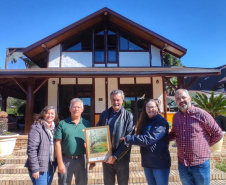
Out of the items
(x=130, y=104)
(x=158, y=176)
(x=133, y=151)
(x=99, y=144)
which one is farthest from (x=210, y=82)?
(x=99, y=144)

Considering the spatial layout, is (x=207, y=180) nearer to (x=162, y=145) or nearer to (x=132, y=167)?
(x=162, y=145)

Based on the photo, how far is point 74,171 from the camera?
2.36m

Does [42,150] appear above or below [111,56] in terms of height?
below

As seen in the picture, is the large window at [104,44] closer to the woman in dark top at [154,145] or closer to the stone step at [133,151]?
the stone step at [133,151]

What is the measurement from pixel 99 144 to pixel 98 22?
792 cm

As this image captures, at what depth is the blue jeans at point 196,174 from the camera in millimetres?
1980

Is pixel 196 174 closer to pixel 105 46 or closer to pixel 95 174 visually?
pixel 95 174

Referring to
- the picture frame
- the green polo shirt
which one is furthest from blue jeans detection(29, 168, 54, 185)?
the picture frame

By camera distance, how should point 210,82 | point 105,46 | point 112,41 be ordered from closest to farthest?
point 105,46
point 112,41
point 210,82

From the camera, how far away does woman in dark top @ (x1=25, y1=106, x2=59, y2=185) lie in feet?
6.88

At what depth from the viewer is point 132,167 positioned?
4.20 m

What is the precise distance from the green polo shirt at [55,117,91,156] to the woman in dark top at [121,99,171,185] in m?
0.66

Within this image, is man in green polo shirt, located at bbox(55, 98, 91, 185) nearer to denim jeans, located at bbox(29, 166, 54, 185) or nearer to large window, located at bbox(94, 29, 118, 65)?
denim jeans, located at bbox(29, 166, 54, 185)

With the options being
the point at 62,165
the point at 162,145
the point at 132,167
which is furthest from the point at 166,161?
the point at 132,167
